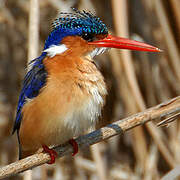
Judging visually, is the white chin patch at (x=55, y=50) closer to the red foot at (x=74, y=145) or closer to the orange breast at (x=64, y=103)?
the orange breast at (x=64, y=103)

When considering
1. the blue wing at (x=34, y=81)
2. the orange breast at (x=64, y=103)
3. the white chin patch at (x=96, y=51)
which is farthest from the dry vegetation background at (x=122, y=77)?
the blue wing at (x=34, y=81)

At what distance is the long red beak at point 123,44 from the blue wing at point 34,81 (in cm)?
34

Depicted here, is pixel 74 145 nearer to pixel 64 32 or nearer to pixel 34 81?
pixel 34 81

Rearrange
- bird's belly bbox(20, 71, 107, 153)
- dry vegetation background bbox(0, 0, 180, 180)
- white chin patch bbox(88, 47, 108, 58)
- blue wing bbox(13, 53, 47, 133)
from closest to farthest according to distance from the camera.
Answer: bird's belly bbox(20, 71, 107, 153)
blue wing bbox(13, 53, 47, 133)
white chin patch bbox(88, 47, 108, 58)
dry vegetation background bbox(0, 0, 180, 180)

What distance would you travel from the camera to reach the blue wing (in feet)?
6.87

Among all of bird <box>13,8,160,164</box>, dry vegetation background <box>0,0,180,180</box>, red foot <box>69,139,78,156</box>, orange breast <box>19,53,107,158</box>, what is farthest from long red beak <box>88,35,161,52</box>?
red foot <box>69,139,78,156</box>

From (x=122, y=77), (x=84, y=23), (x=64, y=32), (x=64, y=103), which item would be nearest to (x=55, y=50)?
(x=64, y=32)

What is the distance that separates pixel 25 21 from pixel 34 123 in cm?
150

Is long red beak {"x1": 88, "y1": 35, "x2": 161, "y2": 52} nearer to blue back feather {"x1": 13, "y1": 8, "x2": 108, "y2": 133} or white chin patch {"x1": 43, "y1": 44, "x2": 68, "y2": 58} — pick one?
blue back feather {"x1": 13, "y1": 8, "x2": 108, "y2": 133}

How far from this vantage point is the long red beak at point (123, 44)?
7.06ft

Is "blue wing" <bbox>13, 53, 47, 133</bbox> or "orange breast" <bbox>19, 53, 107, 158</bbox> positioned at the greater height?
"blue wing" <bbox>13, 53, 47, 133</bbox>

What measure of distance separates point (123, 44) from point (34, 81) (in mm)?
559

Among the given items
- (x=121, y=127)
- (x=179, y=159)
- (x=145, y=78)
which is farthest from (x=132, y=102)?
(x=121, y=127)

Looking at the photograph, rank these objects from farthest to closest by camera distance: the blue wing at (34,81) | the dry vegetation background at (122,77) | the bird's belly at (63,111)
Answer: the dry vegetation background at (122,77)
the blue wing at (34,81)
the bird's belly at (63,111)
